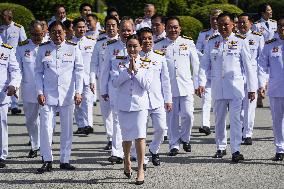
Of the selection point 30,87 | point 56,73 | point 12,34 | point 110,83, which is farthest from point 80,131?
point 56,73

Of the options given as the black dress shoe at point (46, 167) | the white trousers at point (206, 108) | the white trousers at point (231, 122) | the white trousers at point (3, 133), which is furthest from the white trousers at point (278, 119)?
the white trousers at point (3, 133)

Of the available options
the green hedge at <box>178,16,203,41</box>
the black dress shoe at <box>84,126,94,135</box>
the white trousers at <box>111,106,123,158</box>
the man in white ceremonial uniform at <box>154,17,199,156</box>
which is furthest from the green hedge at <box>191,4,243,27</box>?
the white trousers at <box>111,106,123,158</box>

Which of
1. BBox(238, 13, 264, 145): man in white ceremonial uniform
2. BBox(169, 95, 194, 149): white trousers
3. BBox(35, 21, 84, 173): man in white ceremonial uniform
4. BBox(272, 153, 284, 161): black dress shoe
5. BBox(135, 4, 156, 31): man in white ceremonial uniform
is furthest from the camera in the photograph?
BBox(135, 4, 156, 31): man in white ceremonial uniform

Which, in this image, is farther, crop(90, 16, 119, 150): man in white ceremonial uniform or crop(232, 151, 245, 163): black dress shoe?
crop(90, 16, 119, 150): man in white ceremonial uniform

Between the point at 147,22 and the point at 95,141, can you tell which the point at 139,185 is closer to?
the point at 95,141

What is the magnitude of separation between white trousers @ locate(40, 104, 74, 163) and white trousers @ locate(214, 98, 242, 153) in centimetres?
220

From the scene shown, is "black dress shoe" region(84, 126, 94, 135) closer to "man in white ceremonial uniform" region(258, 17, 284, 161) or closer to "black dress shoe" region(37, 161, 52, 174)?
"black dress shoe" region(37, 161, 52, 174)

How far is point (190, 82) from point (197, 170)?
2.07m

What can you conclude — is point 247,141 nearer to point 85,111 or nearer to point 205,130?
point 205,130

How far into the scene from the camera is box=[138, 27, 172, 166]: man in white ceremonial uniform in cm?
1097

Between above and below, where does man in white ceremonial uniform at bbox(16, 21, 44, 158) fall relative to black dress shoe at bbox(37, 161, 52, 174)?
above

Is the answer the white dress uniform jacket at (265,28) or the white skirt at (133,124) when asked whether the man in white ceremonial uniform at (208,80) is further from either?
the white skirt at (133,124)

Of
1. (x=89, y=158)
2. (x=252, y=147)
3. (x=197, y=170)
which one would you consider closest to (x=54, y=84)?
(x=89, y=158)

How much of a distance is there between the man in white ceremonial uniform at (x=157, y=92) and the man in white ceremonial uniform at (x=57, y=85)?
99 centimetres
